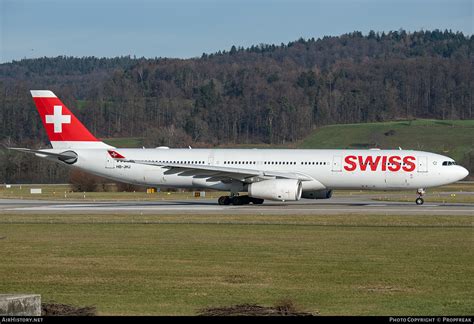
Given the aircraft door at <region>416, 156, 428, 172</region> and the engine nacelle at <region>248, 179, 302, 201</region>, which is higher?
the aircraft door at <region>416, 156, 428, 172</region>

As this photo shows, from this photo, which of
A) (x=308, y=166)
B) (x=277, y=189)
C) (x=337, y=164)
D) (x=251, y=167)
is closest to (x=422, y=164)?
(x=337, y=164)

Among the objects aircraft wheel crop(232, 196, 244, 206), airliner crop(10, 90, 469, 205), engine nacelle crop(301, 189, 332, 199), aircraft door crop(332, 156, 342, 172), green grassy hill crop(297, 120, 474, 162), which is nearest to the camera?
airliner crop(10, 90, 469, 205)

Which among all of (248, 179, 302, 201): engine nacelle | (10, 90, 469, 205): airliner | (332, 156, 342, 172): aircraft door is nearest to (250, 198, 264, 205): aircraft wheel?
(10, 90, 469, 205): airliner

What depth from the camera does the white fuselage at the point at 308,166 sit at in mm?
47625

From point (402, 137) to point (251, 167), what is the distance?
97001mm

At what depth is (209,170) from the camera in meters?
46.8

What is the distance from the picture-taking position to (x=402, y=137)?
468 ft

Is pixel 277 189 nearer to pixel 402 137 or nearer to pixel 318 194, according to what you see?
pixel 318 194

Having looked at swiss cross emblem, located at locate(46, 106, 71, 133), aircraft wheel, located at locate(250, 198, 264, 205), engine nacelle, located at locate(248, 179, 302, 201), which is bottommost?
aircraft wheel, located at locate(250, 198, 264, 205)

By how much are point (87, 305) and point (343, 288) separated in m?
5.41

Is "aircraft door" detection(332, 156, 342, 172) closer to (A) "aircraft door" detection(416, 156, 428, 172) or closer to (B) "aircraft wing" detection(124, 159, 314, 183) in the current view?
(B) "aircraft wing" detection(124, 159, 314, 183)

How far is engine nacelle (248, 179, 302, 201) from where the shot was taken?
4512 centimetres

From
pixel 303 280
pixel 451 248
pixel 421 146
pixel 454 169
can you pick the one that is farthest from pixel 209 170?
pixel 421 146

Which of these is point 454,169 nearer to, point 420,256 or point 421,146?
point 420,256
